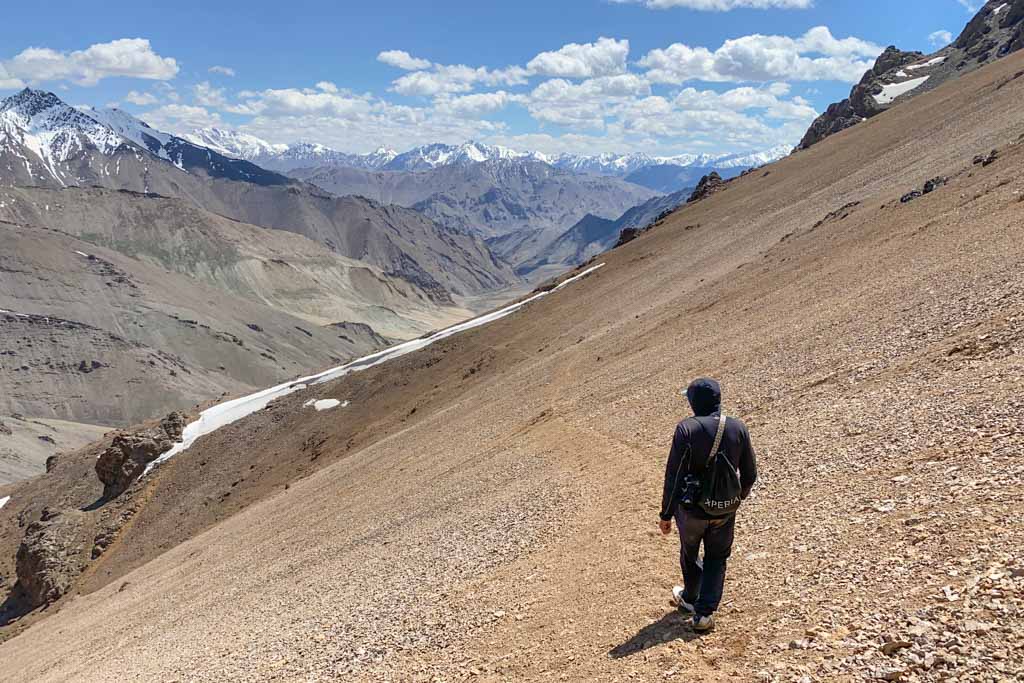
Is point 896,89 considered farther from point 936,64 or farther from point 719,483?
point 719,483

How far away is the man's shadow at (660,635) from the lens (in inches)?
305

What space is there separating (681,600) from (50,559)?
38.5 metres

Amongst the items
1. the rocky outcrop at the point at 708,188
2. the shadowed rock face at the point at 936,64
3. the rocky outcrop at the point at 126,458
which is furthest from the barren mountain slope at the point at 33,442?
the shadowed rock face at the point at 936,64

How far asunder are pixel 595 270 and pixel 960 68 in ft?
195

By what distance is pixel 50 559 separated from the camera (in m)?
36.1

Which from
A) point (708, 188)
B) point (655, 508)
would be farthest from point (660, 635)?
point (708, 188)

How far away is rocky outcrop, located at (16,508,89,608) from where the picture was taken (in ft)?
115

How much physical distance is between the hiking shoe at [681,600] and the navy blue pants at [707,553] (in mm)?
148

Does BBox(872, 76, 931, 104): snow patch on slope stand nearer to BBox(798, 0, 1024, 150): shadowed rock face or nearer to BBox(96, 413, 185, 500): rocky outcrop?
BBox(798, 0, 1024, 150): shadowed rock face

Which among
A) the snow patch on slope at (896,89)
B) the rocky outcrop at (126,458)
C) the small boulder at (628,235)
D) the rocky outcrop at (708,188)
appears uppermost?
the snow patch on slope at (896,89)

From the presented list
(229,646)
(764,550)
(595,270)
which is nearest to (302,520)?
(229,646)

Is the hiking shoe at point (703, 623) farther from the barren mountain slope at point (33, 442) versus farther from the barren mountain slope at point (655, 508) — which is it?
the barren mountain slope at point (33, 442)

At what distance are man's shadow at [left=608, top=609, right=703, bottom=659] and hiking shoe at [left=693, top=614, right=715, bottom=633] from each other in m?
0.07

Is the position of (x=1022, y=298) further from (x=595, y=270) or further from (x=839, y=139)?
(x=839, y=139)
